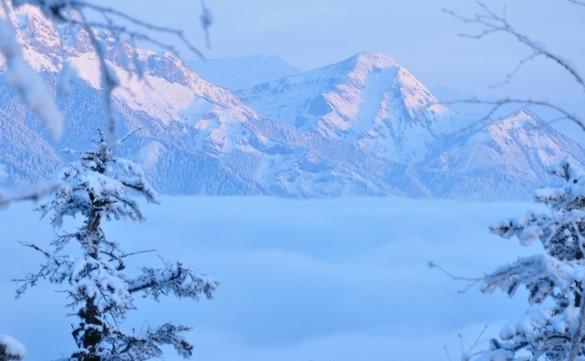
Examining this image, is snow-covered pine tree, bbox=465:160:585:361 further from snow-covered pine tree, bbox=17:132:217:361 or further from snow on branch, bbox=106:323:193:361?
snow on branch, bbox=106:323:193:361

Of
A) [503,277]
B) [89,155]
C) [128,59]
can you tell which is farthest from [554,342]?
[89,155]

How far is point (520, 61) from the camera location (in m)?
3.22

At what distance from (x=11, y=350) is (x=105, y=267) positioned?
5651 millimetres

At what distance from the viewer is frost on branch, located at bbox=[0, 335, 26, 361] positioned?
18.3ft

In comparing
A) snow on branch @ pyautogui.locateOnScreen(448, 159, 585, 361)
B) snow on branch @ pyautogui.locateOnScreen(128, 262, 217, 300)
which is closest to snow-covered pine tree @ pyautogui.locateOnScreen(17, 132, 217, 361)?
snow on branch @ pyautogui.locateOnScreen(128, 262, 217, 300)

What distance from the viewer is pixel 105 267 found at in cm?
1121

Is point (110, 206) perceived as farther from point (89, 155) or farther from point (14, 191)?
point (14, 191)

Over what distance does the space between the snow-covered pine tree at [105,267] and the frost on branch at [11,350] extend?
5235mm

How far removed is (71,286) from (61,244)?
3.06 feet

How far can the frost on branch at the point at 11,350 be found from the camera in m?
5.59

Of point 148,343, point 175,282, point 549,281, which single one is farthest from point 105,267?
point 549,281

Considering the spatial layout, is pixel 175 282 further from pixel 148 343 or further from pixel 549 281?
pixel 549 281

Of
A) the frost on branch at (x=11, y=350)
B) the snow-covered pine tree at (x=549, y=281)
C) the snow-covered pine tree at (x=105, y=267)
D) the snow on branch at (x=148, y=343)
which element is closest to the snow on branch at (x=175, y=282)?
the snow-covered pine tree at (x=105, y=267)

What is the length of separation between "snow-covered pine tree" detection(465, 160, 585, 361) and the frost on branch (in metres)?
3.27
